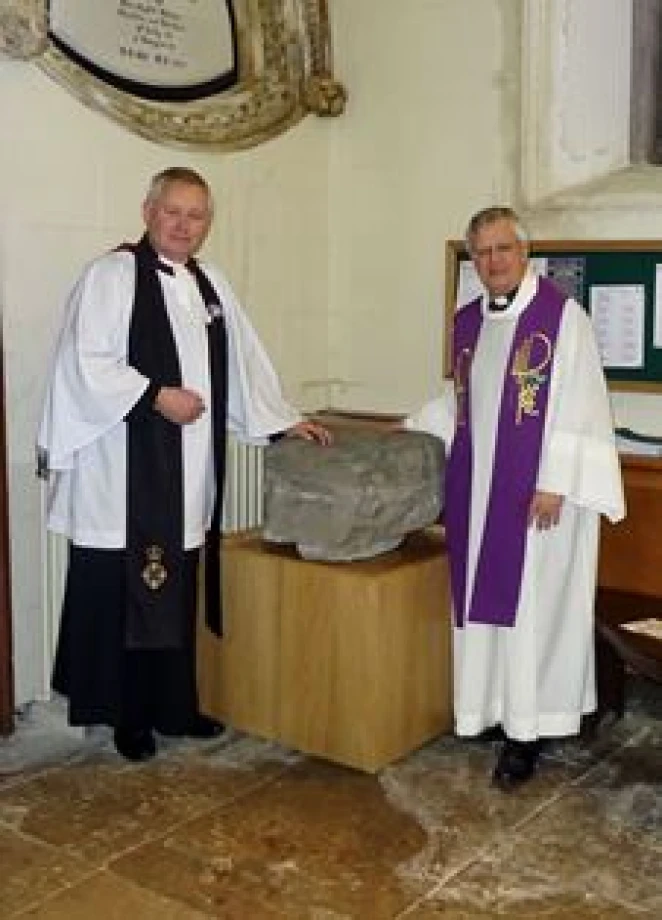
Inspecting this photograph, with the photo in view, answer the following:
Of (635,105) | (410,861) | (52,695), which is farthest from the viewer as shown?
(635,105)

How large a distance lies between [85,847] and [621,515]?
4.93ft

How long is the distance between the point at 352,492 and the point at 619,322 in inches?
45.0

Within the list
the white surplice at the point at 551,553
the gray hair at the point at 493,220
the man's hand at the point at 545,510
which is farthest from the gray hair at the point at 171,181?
the man's hand at the point at 545,510

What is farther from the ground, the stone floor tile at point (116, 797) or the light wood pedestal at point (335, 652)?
the light wood pedestal at point (335, 652)

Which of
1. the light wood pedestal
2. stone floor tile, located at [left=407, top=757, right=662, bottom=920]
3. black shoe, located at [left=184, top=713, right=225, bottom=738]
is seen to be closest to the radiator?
the light wood pedestal

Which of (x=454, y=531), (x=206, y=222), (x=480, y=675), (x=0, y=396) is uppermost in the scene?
(x=206, y=222)

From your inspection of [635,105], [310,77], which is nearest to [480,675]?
[635,105]

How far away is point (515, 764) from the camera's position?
315 cm

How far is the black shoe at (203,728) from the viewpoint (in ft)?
11.3

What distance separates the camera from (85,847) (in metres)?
2.76

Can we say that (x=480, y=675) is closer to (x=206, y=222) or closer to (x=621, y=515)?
(x=621, y=515)

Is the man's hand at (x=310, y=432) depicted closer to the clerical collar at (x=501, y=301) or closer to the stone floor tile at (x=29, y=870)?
the clerical collar at (x=501, y=301)

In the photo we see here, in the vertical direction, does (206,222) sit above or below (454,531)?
above

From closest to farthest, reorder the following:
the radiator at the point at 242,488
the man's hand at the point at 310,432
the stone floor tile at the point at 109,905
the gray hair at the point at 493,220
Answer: the stone floor tile at the point at 109,905, the gray hair at the point at 493,220, the man's hand at the point at 310,432, the radiator at the point at 242,488
